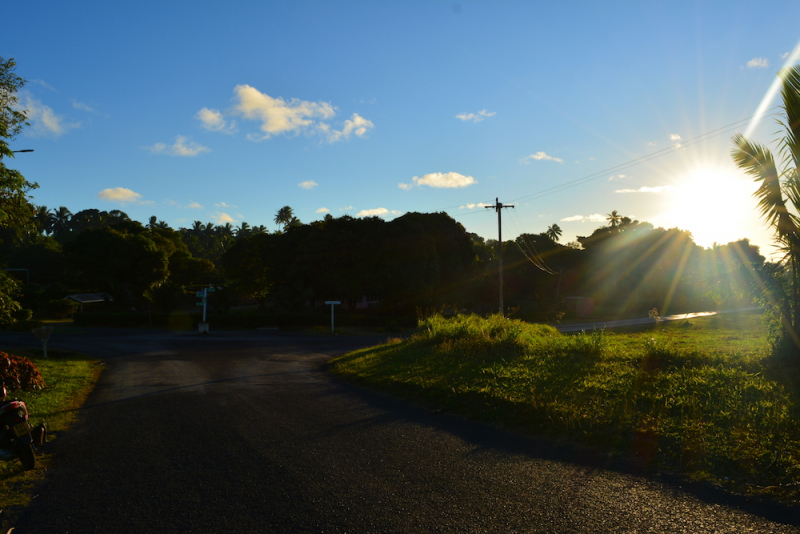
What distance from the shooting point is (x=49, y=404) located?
35.9ft

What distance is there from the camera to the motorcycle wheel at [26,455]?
6.27 metres

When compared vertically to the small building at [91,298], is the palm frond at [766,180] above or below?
above

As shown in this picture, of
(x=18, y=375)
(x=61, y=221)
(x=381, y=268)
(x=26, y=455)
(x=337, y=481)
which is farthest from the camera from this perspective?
(x=61, y=221)

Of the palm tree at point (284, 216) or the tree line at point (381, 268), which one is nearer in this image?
the tree line at point (381, 268)

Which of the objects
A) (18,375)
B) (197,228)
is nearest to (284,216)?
(197,228)

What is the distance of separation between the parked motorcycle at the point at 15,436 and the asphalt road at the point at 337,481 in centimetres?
41

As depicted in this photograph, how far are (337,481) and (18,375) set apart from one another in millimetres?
11422

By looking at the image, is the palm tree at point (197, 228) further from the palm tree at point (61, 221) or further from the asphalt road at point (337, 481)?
the asphalt road at point (337, 481)

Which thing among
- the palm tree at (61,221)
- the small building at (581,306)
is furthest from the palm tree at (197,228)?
Answer: the small building at (581,306)

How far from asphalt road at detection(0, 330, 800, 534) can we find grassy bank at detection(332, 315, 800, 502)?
630 millimetres

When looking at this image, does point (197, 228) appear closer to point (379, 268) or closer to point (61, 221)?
point (61, 221)

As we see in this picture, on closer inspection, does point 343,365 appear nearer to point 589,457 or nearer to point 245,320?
point 589,457

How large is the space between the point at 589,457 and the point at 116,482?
5840 mm

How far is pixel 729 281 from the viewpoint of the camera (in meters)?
10.5
